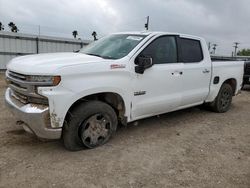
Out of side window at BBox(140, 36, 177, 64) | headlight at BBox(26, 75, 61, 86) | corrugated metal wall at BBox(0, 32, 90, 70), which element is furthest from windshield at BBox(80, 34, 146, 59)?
corrugated metal wall at BBox(0, 32, 90, 70)

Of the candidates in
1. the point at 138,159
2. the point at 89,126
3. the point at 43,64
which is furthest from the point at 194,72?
the point at 43,64

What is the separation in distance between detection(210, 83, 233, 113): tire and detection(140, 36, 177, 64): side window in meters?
2.09

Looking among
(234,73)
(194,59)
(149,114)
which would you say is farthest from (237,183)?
(234,73)

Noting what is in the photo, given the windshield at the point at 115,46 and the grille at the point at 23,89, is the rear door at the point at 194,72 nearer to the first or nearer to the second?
the windshield at the point at 115,46

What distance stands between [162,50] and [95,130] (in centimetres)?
198

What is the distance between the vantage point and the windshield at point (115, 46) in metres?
4.45

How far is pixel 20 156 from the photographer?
→ 12.4 feet

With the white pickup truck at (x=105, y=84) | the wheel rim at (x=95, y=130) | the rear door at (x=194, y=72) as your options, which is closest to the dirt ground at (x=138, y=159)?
the wheel rim at (x=95, y=130)

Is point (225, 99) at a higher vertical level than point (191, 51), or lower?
lower

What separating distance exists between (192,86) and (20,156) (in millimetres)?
3523

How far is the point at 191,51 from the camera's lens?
5.58m

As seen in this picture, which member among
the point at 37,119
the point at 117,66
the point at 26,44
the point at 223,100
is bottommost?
the point at 223,100

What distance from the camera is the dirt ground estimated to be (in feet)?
10.7

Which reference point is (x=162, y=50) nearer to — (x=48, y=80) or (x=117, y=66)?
(x=117, y=66)
